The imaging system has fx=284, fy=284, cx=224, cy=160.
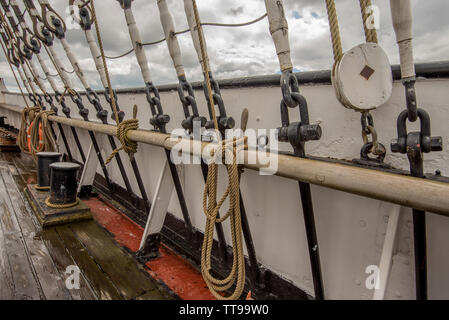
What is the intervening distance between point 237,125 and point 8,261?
5.23 ft

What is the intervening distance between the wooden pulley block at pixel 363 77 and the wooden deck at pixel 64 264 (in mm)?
1309

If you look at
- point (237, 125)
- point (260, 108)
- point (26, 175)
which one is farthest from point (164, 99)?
point (26, 175)

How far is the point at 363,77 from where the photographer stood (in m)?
0.90

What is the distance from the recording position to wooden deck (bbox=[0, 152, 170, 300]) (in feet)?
→ 4.81

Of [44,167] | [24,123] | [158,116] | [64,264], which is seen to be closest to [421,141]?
[158,116]

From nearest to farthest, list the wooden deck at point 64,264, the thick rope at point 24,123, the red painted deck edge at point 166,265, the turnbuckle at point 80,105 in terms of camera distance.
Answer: the wooden deck at point 64,264 < the red painted deck edge at point 166,265 < the turnbuckle at point 80,105 < the thick rope at point 24,123

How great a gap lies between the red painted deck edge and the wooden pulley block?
1260mm

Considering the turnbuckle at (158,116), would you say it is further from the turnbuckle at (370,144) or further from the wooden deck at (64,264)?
the turnbuckle at (370,144)

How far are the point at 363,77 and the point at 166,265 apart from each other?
155cm

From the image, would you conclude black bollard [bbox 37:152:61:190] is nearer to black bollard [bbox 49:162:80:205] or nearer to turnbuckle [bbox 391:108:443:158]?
black bollard [bbox 49:162:80:205]

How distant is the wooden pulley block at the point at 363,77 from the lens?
0.89m

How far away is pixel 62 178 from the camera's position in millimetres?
2447

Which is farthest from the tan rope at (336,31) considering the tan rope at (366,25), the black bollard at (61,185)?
the black bollard at (61,185)

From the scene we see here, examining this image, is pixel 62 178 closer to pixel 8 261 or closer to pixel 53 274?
pixel 8 261
